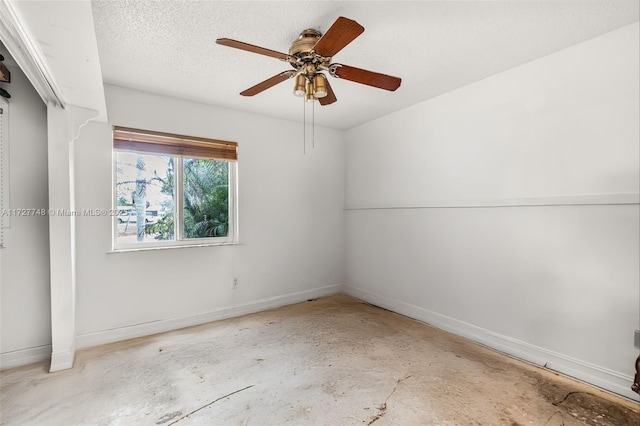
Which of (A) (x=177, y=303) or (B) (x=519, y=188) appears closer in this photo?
(B) (x=519, y=188)

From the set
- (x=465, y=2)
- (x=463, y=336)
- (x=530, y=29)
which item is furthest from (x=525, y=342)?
(x=465, y=2)

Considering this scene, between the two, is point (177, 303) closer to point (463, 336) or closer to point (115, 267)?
point (115, 267)

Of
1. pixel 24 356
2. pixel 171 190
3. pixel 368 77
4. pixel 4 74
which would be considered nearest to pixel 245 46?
pixel 368 77

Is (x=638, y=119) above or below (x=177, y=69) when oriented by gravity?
below

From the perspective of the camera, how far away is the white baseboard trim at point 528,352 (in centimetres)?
192

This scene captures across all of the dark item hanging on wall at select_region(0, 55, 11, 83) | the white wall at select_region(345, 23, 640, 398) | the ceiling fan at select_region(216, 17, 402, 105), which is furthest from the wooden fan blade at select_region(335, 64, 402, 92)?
the dark item hanging on wall at select_region(0, 55, 11, 83)

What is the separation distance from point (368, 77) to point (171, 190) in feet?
7.56

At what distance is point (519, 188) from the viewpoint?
7.89ft

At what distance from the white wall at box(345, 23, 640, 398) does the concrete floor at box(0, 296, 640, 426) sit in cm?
32

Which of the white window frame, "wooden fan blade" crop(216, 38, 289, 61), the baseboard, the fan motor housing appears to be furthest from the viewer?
the white window frame

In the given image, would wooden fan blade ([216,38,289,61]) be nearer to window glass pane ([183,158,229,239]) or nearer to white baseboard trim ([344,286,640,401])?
window glass pane ([183,158,229,239])

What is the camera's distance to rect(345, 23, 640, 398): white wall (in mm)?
1919

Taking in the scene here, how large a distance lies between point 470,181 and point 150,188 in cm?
314

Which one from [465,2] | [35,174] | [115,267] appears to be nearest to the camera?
[465,2]
